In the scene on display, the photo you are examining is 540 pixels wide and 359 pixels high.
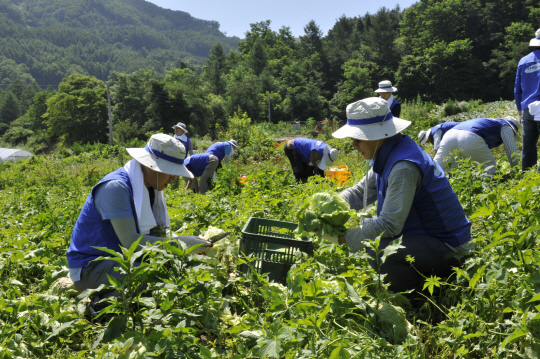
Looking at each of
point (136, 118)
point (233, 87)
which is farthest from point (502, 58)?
point (136, 118)

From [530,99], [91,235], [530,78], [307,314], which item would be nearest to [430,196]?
[307,314]

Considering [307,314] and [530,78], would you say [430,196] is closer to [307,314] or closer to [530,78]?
[307,314]

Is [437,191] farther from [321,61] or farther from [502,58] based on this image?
[321,61]

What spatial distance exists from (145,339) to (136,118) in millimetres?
49749

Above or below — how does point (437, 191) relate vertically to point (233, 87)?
below

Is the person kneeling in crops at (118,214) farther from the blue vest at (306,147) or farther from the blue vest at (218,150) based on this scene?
the blue vest at (218,150)

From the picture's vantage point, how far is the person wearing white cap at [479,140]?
16.8ft

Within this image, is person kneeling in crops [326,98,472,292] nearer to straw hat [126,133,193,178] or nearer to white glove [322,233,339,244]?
white glove [322,233,339,244]

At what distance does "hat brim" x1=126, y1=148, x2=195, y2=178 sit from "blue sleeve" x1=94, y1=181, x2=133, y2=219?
0.22 m

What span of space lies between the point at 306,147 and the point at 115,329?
6.08 meters

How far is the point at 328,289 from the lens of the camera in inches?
78.3

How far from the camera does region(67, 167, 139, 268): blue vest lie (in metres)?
2.74

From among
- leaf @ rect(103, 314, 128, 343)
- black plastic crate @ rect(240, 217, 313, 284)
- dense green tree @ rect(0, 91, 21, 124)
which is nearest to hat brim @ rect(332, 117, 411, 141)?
black plastic crate @ rect(240, 217, 313, 284)

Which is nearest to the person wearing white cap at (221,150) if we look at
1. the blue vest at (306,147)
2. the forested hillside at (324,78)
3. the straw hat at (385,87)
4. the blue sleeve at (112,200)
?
the blue vest at (306,147)
